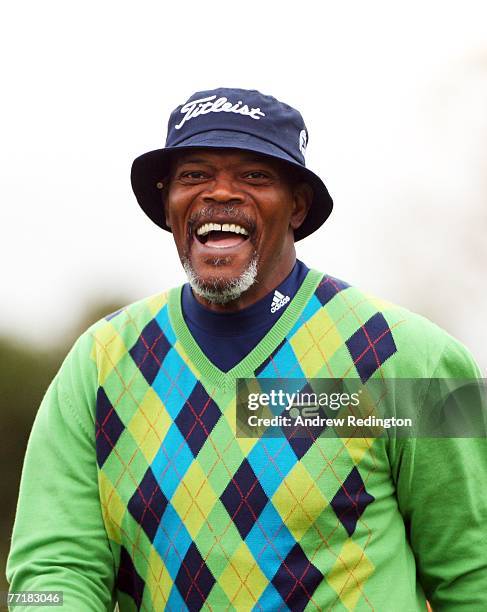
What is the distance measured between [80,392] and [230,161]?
0.86m

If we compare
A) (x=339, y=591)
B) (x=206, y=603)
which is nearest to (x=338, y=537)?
(x=339, y=591)

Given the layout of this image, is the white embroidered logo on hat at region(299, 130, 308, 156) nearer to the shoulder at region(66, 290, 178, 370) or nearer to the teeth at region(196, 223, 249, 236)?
the teeth at region(196, 223, 249, 236)

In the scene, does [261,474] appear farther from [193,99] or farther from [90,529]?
[193,99]

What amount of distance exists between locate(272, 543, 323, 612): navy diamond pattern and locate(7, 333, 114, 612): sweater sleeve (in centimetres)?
57

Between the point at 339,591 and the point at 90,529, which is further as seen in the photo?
the point at 90,529

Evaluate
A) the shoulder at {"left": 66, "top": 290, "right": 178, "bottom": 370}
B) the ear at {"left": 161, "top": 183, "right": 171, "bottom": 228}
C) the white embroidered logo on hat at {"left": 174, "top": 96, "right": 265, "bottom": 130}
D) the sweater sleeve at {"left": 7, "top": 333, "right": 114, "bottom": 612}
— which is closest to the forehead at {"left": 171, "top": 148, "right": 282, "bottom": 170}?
the white embroidered logo on hat at {"left": 174, "top": 96, "right": 265, "bottom": 130}

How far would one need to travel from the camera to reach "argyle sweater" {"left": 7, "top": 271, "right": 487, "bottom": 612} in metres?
3.03

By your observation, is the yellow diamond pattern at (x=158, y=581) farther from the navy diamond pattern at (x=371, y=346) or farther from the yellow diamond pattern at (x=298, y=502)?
the navy diamond pattern at (x=371, y=346)

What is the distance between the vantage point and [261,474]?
3.06 metres

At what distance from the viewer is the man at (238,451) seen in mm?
3035

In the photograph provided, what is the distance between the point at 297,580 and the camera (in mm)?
2984

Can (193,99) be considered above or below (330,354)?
above

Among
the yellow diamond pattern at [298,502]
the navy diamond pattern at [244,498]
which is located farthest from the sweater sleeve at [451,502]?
the navy diamond pattern at [244,498]

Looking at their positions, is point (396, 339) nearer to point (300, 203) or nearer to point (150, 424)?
point (300, 203)
